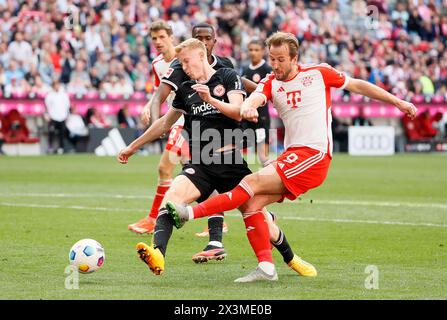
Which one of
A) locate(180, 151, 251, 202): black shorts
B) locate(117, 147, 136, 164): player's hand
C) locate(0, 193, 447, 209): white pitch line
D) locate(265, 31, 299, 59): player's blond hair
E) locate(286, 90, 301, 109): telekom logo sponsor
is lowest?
locate(0, 193, 447, 209): white pitch line

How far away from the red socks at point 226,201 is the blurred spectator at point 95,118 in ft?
69.5

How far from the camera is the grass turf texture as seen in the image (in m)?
8.69

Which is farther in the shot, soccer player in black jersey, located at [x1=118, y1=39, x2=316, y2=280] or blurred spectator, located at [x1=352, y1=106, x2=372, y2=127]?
blurred spectator, located at [x1=352, y1=106, x2=372, y2=127]

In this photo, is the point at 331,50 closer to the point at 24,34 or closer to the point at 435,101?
the point at 435,101

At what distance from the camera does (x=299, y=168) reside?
933 centimetres

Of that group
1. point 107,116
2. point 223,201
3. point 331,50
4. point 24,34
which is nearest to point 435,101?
point 331,50

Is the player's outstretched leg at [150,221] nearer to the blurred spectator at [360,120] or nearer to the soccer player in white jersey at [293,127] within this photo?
the soccer player in white jersey at [293,127]

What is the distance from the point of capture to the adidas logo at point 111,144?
2992 cm

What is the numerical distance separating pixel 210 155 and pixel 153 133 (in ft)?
2.80

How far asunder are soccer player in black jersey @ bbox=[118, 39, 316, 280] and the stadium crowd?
2029 centimetres

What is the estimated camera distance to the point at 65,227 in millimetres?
13398

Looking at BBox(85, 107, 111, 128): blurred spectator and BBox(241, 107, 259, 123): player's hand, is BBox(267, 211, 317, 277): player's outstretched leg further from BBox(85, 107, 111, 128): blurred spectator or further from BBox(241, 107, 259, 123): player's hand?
BBox(85, 107, 111, 128): blurred spectator

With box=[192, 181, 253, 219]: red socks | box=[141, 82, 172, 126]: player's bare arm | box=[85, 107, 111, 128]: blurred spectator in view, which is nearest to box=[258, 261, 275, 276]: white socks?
box=[192, 181, 253, 219]: red socks

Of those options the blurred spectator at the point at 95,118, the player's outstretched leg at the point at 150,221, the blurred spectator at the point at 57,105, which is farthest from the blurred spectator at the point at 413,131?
the player's outstretched leg at the point at 150,221
